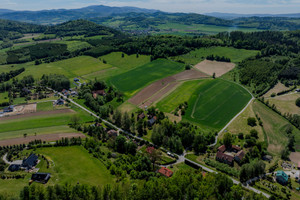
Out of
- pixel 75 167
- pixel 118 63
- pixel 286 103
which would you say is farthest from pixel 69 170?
pixel 118 63

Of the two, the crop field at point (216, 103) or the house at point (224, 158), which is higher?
the crop field at point (216, 103)

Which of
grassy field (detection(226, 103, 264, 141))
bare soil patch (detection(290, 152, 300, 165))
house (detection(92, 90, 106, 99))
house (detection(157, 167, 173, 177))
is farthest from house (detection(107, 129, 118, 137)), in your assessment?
bare soil patch (detection(290, 152, 300, 165))

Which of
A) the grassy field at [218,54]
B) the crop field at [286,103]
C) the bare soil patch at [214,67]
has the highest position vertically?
the grassy field at [218,54]

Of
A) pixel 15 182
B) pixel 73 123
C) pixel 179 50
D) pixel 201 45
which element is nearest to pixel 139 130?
pixel 73 123

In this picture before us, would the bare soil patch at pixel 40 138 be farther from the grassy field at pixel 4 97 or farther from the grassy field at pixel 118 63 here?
the grassy field at pixel 118 63

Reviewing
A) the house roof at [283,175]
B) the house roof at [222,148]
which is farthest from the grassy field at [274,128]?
the house roof at [222,148]

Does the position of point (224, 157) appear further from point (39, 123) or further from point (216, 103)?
point (39, 123)

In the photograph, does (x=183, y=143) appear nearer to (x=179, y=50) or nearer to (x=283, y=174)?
(x=283, y=174)
